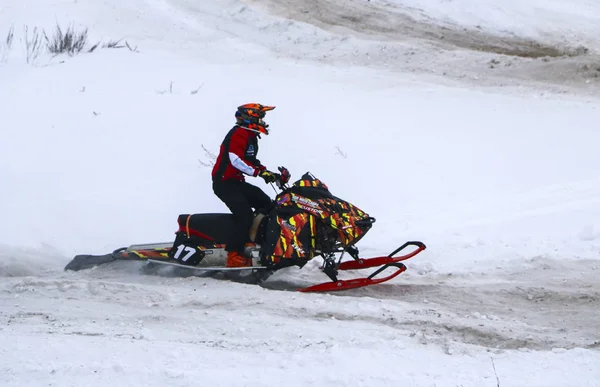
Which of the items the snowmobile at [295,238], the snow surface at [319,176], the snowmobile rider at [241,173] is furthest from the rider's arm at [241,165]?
the snow surface at [319,176]

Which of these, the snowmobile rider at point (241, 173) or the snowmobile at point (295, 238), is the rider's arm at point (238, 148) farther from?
the snowmobile at point (295, 238)

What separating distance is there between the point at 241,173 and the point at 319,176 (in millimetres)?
3234

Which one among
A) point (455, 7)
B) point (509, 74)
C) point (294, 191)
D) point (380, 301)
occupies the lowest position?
point (380, 301)

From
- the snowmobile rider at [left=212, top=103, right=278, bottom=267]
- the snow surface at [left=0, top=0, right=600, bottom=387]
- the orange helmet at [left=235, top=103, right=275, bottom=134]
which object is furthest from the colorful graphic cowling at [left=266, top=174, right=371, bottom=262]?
the orange helmet at [left=235, top=103, right=275, bottom=134]

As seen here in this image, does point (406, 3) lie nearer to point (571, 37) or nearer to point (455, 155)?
point (571, 37)

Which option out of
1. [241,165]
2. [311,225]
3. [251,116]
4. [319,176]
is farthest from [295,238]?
[319,176]

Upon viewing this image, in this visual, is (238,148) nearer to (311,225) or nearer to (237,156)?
(237,156)

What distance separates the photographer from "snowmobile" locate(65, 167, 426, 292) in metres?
7.37

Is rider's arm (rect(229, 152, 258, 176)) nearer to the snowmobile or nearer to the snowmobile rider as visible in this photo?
the snowmobile rider

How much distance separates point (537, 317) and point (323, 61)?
10.4 m

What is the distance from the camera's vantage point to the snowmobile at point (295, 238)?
737 cm

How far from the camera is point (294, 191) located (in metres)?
7.55

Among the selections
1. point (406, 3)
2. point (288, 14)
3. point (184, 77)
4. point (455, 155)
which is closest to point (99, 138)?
point (184, 77)

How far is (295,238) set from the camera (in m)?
7.38
